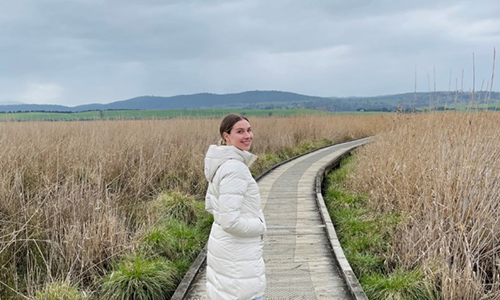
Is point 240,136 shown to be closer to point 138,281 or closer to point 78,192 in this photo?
point 138,281

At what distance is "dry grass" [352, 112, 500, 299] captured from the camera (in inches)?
169

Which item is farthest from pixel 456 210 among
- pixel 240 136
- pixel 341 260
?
pixel 240 136

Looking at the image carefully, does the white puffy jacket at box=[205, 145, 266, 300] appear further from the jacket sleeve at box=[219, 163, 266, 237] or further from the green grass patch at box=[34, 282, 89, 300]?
the green grass patch at box=[34, 282, 89, 300]

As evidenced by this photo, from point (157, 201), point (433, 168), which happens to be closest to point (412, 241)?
point (433, 168)

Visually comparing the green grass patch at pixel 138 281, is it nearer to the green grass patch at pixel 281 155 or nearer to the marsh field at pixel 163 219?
the marsh field at pixel 163 219

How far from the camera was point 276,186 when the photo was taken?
960 cm

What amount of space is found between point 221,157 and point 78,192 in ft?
11.6

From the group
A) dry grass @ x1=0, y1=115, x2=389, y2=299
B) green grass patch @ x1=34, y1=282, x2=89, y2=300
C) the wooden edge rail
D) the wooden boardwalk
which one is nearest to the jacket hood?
the wooden boardwalk

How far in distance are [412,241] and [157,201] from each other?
12.8 feet

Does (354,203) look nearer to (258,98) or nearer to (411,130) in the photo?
(411,130)

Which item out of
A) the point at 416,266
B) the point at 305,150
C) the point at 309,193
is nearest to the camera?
the point at 416,266

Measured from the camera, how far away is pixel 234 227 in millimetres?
2393

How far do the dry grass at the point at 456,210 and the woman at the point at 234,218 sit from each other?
8.11 feet

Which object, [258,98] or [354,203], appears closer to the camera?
[354,203]
